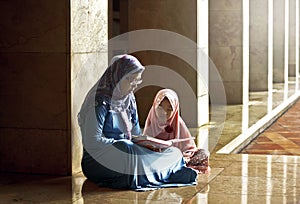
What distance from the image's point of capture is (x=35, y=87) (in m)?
7.96

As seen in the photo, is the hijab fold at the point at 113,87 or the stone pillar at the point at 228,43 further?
the stone pillar at the point at 228,43

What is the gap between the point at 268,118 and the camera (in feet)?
41.4

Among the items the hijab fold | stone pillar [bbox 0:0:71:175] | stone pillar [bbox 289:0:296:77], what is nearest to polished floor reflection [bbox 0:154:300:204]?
stone pillar [bbox 0:0:71:175]

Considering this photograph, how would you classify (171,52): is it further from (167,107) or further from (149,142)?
(149,142)

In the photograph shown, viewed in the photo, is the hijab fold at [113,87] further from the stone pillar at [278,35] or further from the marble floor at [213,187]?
the stone pillar at [278,35]

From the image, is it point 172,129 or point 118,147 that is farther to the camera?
point 172,129

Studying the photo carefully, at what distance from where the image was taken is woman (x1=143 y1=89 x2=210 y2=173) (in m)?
8.00

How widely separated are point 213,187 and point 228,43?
25.5 feet

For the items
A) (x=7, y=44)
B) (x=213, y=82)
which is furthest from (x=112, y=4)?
(x=7, y=44)

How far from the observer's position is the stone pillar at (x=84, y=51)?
7844mm

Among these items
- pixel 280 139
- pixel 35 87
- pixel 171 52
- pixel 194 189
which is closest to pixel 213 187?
pixel 194 189

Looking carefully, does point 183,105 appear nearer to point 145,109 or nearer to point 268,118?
point 145,109

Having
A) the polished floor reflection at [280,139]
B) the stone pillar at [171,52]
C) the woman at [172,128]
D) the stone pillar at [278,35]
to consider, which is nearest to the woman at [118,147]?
the woman at [172,128]

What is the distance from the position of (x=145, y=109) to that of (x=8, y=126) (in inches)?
150
